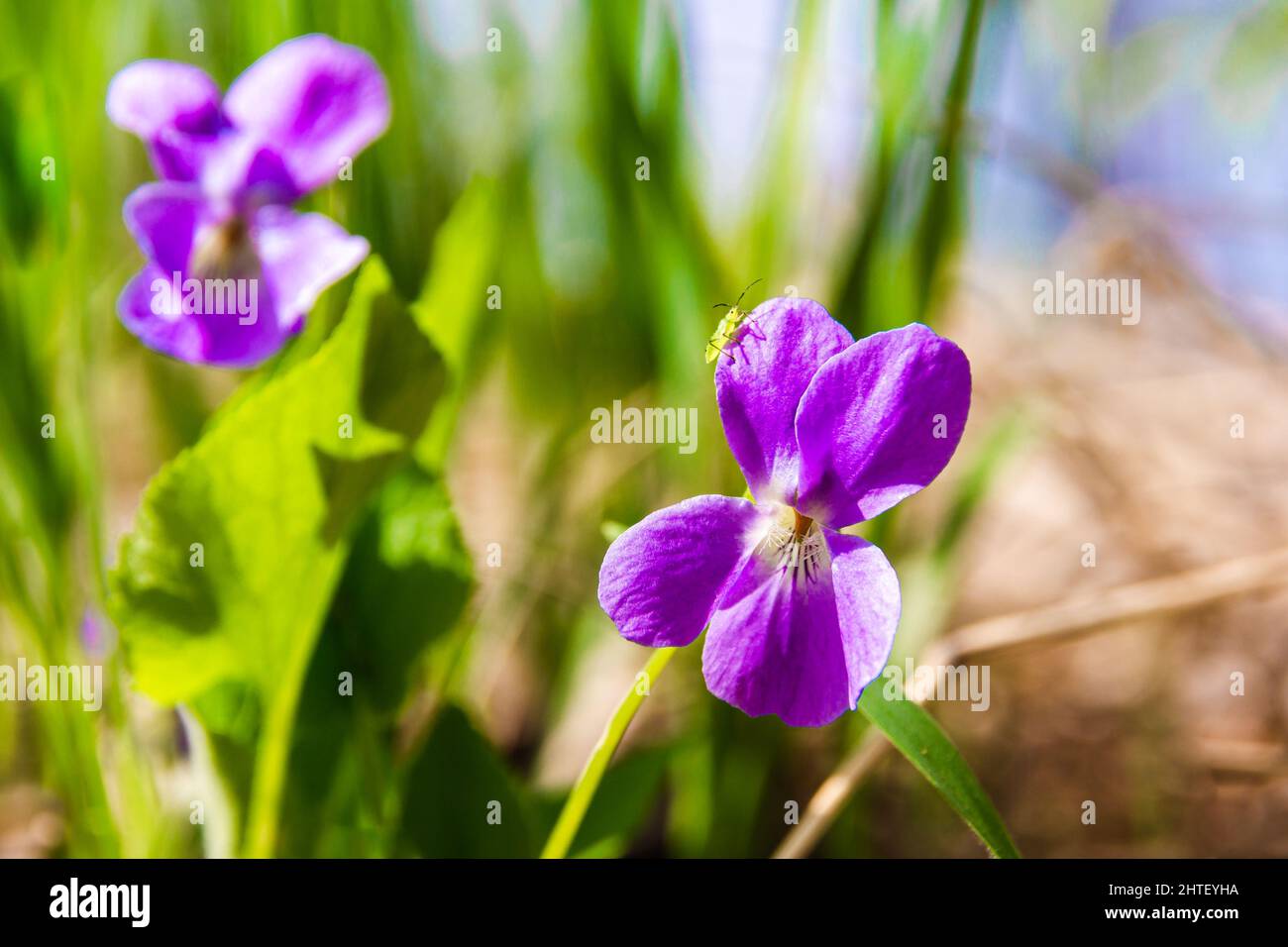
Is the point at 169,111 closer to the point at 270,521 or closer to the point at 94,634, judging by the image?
the point at 270,521

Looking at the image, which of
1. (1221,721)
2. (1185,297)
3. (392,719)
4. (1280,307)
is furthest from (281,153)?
(1280,307)

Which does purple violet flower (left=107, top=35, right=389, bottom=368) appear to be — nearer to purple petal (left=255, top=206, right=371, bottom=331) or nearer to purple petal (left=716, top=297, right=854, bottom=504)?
purple petal (left=255, top=206, right=371, bottom=331)

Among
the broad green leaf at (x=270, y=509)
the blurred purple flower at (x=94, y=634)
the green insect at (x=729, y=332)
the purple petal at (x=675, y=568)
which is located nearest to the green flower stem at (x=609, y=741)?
the purple petal at (x=675, y=568)

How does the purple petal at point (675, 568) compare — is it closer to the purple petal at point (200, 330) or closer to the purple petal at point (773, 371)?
the purple petal at point (773, 371)

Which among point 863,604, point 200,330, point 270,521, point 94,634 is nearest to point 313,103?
point 200,330

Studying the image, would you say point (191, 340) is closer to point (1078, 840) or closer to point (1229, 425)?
point (1078, 840)

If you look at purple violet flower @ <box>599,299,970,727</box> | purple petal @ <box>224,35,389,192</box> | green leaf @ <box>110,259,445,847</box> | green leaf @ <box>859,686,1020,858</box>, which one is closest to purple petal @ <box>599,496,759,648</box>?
purple violet flower @ <box>599,299,970,727</box>
